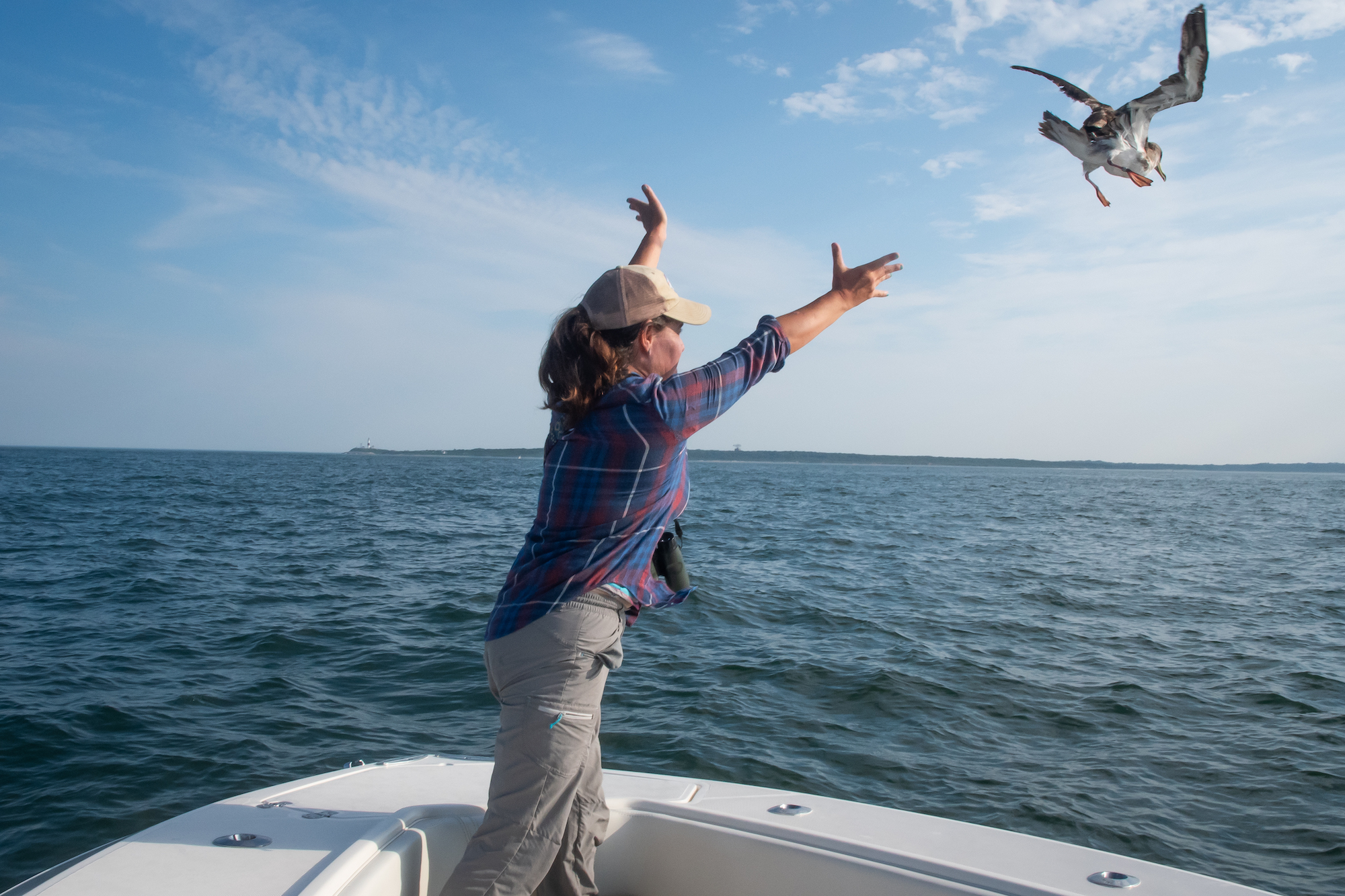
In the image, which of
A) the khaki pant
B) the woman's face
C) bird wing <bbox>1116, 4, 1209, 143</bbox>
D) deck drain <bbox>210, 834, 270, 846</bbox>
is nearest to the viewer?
the khaki pant

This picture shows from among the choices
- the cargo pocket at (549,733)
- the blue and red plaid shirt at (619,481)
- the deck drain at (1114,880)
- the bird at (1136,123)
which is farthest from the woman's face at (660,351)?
the deck drain at (1114,880)

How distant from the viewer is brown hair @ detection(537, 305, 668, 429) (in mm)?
2104

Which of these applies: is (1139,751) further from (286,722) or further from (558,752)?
(286,722)

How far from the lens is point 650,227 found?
311 cm

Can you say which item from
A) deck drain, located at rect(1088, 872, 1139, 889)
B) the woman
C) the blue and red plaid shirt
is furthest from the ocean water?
the blue and red plaid shirt

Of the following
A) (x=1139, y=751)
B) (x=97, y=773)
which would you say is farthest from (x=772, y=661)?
(x=97, y=773)

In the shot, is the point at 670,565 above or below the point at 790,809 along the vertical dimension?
above

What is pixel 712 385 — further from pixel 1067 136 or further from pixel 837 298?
pixel 1067 136

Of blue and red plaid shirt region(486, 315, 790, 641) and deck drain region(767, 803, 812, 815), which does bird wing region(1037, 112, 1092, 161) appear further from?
deck drain region(767, 803, 812, 815)

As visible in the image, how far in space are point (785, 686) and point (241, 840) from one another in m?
6.16

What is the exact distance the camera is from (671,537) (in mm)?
2498

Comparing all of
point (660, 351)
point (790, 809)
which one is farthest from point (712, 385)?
point (790, 809)

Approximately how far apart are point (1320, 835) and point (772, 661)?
4.63 m

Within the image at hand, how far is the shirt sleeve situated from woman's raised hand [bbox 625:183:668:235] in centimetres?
107
